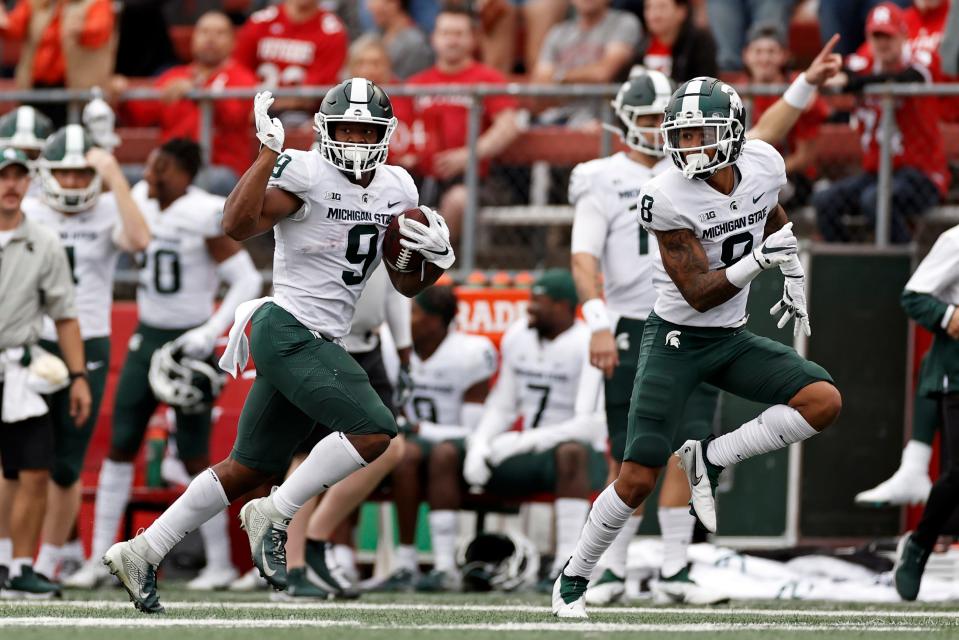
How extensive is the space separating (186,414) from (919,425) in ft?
11.6

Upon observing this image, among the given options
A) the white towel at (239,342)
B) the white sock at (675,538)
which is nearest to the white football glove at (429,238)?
the white towel at (239,342)

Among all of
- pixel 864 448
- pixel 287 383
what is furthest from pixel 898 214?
pixel 287 383

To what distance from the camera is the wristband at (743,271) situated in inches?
219

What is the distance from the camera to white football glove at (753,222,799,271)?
217 inches

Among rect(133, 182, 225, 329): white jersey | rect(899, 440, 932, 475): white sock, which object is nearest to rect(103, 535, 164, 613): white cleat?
rect(133, 182, 225, 329): white jersey

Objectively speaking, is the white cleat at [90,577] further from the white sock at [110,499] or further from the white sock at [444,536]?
the white sock at [444,536]

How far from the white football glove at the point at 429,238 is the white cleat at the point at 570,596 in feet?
3.69

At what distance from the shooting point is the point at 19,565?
7.32 metres

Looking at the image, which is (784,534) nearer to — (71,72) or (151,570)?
(151,570)

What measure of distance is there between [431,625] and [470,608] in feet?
3.65

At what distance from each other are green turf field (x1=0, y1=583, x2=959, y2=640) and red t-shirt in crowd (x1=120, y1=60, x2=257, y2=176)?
344cm

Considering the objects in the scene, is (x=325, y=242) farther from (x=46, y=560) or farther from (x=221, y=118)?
(x=221, y=118)

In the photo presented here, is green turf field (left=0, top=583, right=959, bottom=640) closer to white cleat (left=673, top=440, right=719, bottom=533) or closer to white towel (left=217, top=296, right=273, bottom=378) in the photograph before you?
white cleat (left=673, top=440, right=719, bottom=533)

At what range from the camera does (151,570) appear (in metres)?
5.83
